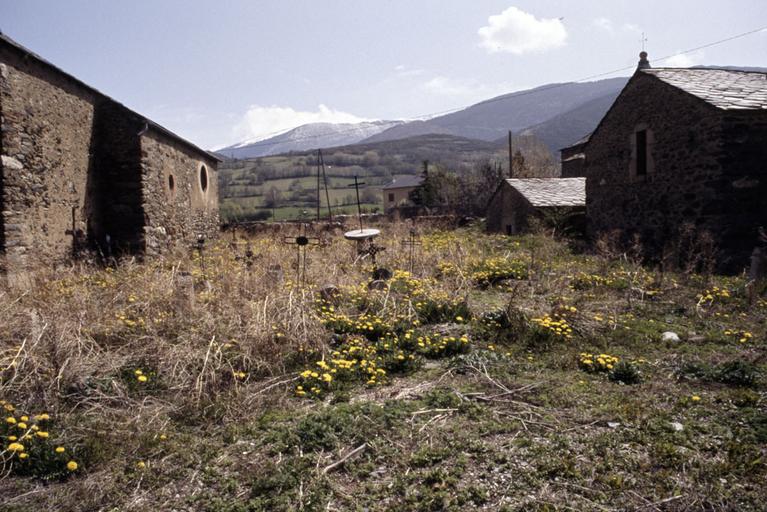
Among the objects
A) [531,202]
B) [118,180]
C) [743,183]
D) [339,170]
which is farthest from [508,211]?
[339,170]

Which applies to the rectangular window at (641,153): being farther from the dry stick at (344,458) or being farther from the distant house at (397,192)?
the distant house at (397,192)

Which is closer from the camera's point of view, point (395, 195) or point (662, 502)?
point (662, 502)

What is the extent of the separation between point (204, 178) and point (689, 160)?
53.9 ft

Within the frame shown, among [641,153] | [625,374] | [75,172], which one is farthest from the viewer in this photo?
[641,153]

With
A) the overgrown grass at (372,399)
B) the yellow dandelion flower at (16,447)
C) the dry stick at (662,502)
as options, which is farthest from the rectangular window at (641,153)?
the yellow dandelion flower at (16,447)

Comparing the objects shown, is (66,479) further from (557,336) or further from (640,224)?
(640,224)

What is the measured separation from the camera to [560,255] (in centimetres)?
1276

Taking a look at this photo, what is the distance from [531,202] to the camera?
17812 millimetres

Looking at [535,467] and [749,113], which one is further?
[749,113]

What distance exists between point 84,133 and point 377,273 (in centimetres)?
817

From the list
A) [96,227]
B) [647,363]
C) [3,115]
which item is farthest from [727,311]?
[96,227]

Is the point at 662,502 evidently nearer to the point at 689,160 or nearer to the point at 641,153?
the point at 689,160

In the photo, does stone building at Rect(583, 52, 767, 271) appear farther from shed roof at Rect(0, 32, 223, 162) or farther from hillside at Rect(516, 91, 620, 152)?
hillside at Rect(516, 91, 620, 152)

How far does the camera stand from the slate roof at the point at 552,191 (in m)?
17.9
